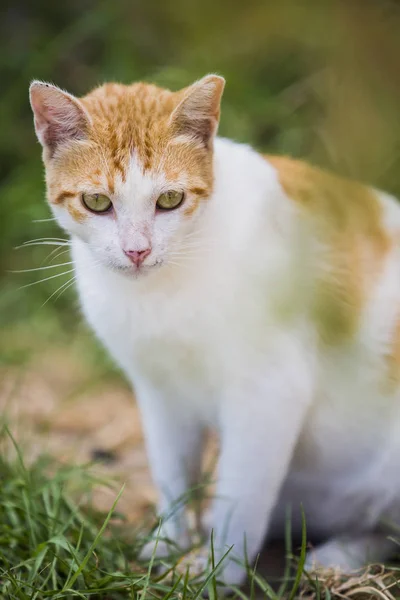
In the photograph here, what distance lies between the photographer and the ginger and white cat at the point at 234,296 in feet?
5.00

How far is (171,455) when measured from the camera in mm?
2008

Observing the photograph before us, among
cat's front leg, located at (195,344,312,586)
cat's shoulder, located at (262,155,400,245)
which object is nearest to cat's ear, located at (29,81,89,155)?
cat's shoulder, located at (262,155,400,245)

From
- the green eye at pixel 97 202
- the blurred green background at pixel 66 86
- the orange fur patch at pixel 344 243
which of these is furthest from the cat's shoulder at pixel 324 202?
the green eye at pixel 97 202

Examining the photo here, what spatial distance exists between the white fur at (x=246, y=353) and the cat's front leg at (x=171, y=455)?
0.06 m

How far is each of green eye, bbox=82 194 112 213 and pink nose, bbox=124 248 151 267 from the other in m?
0.11

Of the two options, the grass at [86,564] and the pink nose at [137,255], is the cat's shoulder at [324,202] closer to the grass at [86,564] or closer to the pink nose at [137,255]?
the pink nose at [137,255]

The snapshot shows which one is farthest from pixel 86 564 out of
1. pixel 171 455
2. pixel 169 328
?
pixel 169 328

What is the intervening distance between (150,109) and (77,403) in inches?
62.6

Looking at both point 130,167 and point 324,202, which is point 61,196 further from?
point 324,202

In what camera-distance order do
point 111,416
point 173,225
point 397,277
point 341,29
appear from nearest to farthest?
point 341,29 → point 173,225 → point 397,277 → point 111,416

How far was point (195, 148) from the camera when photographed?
158 cm

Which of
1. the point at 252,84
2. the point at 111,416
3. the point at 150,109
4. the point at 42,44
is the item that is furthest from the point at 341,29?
the point at 42,44

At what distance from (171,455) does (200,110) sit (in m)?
0.96

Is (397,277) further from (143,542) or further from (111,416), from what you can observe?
(111,416)
